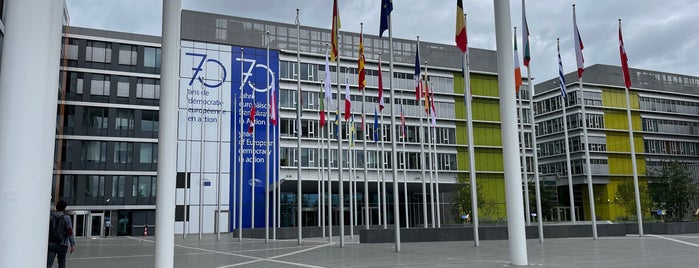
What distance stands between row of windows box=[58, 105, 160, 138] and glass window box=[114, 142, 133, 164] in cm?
109

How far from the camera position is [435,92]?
2886 inches

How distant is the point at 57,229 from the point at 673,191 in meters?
69.9

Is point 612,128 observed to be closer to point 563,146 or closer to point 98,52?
point 563,146

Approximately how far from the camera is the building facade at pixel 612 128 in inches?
3322

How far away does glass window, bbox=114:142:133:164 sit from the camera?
6025 centimetres

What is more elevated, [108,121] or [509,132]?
[108,121]

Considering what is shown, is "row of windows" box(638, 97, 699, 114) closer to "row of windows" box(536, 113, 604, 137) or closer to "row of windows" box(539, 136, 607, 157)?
"row of windows" box(536, 113, 604, 137)

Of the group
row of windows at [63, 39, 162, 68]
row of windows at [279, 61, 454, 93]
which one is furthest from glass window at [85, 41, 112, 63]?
row of windows at [279, 61, 454, 93]

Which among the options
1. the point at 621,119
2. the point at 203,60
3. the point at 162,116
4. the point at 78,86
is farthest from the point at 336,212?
the point at 162,116

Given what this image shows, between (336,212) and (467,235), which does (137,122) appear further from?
(467,235)

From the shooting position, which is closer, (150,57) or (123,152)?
(123,152)

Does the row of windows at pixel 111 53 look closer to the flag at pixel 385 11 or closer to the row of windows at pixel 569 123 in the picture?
the flag at pixel 385 11

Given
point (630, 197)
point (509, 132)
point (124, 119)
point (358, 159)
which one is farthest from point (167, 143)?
point (630, 197)

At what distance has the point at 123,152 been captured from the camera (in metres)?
60.6
